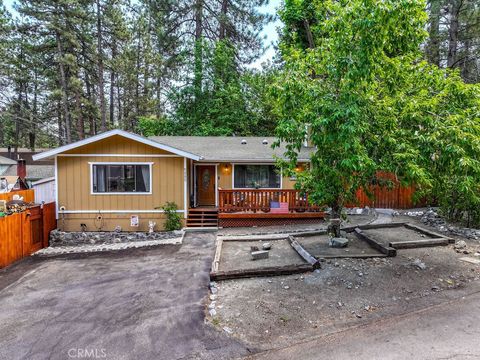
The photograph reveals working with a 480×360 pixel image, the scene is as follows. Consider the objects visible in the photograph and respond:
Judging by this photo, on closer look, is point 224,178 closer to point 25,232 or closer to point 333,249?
point 333,249

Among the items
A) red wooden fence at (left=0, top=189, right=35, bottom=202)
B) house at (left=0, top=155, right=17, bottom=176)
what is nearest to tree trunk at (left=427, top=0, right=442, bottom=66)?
red wooden fence at (left=0, top=189, right=35, bottom=202)

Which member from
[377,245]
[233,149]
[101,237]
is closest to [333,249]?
[377,245]

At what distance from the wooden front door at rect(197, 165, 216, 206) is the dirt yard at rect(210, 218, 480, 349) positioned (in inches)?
271

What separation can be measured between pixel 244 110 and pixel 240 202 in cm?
1195

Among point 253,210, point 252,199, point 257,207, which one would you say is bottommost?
point 253,210

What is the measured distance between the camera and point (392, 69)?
5480mm

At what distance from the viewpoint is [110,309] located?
4.61m

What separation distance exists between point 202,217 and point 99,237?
356cm

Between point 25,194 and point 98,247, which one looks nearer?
point 98,247

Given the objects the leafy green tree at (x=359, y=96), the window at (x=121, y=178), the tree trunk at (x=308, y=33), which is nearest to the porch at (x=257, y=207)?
the window at (x=121, y=178)

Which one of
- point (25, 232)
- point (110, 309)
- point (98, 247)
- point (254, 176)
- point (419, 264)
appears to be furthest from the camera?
point (254, 176)

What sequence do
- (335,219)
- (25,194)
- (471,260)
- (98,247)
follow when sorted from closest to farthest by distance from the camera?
(471,260) < (335,219) < (98,247) < (25,194)

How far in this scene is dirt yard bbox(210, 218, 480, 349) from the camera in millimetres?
3875

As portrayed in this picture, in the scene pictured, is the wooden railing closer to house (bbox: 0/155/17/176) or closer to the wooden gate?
the wooden gate
